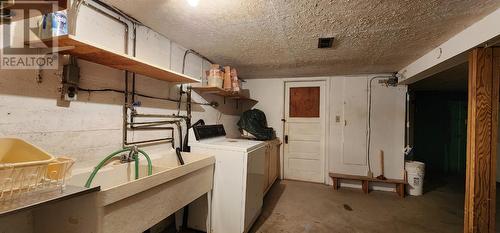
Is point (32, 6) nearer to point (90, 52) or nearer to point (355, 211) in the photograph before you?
point (90, 52)

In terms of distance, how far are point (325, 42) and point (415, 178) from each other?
9.29ft

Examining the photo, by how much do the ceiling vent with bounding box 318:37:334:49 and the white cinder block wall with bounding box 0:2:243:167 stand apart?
1624mm

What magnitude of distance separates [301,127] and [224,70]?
202cm

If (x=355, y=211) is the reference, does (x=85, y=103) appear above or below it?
above

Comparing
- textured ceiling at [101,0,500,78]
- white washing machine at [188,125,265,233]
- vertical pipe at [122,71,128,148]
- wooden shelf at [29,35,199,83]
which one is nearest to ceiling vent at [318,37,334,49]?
textured ceiling at [101,0,500,78]

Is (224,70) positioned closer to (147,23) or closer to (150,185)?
(147,23)

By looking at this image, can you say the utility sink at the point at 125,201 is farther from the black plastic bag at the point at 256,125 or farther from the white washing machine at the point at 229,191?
the black plastic bag at the point at 256,125

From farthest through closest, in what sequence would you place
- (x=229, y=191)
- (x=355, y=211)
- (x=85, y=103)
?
(x=355, y=211)
(x=229, y=191)
(x=85, y=103)

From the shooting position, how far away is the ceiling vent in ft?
6.96

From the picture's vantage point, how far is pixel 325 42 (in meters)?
2.20

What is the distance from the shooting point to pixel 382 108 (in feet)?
11.8

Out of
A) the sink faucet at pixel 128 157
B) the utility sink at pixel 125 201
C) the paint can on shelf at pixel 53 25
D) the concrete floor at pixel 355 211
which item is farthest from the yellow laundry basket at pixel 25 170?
the concrete floor at pixel 355 211

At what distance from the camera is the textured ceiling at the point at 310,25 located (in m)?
1.51

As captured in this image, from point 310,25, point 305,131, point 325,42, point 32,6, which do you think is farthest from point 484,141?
point 32,6
